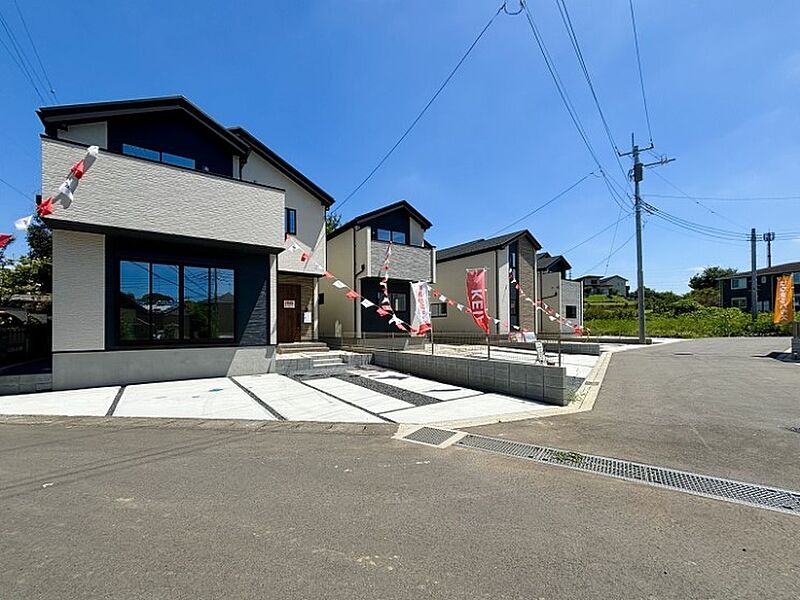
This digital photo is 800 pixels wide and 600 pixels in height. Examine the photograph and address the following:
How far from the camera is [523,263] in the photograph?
25.3m

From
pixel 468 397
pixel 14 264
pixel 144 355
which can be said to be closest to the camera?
pixel 468 397

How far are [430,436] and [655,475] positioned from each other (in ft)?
8.98

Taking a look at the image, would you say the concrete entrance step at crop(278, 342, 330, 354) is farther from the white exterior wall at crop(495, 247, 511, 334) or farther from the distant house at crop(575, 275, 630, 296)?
the distant house at crop(575, 275, 630, 296)

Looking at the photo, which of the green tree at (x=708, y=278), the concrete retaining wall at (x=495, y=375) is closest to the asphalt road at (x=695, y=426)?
the concrete retaining wall at (x=495, y=375)

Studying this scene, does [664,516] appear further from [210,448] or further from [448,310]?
[448,310]

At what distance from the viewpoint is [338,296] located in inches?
700

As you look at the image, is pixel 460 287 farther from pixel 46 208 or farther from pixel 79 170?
pixel 46 208

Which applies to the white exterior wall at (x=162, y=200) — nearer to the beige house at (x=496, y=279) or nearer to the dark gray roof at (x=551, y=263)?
the beige house at (x=496, y=279)

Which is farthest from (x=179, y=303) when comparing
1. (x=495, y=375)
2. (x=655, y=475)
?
(x=655, y=475)

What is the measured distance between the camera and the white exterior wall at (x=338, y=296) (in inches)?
680

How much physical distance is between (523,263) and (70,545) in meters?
24.7

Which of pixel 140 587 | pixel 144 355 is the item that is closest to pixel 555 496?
pixel 140 587

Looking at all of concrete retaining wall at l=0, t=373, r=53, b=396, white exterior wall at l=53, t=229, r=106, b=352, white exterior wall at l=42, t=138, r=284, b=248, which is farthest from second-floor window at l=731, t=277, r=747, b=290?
concrete retaining wall at l=0, t=373, r=53, b=396

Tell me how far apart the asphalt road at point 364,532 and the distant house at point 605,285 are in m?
70.8
